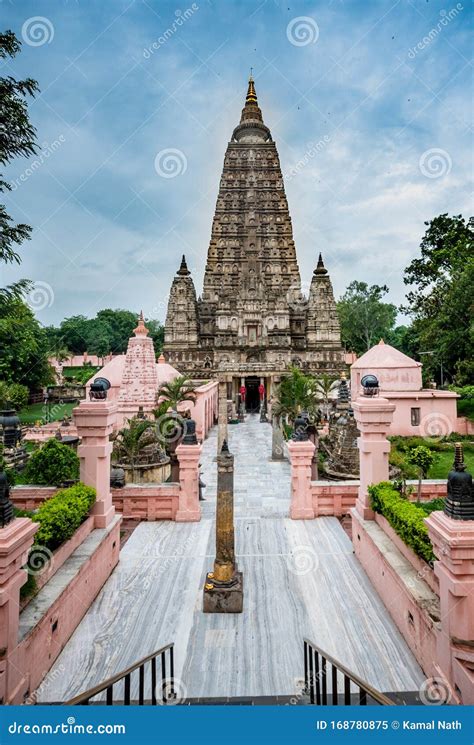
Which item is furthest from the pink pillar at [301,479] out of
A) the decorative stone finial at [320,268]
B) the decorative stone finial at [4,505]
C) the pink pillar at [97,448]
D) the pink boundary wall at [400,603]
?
the decorative stone finial at [320,268]

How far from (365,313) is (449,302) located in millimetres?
32922

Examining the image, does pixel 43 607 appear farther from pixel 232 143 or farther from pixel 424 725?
pixel 232 143

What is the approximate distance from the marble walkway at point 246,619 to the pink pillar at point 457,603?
2.59 ft

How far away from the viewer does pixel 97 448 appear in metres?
7.52

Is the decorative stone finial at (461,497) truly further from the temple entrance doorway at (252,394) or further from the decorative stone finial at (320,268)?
the decorative stone finial at (320,268)

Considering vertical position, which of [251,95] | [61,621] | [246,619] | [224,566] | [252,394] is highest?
[251,95]

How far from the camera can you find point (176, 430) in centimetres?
1420

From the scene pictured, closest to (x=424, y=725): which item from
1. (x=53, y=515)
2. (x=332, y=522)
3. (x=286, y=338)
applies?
(x=53, y=515)

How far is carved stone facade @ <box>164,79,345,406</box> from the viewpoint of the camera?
44.1 m

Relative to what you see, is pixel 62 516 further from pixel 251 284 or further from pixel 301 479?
pixel 251 284

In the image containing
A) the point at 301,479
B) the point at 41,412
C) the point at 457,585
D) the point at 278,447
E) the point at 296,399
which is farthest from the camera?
the point at 41,412

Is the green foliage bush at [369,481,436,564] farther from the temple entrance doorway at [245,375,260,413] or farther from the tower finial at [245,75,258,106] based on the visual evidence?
the tower finial at [245,75,258,106]

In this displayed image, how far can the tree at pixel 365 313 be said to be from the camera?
178ft

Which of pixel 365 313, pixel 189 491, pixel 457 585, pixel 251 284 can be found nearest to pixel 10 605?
pixel 457 585
